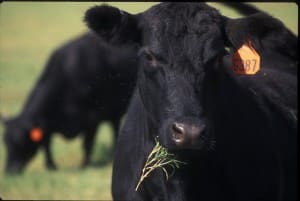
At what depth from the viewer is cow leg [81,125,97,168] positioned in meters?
11.3

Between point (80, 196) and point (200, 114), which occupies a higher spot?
point (200, 114)

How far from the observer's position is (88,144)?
11930mm

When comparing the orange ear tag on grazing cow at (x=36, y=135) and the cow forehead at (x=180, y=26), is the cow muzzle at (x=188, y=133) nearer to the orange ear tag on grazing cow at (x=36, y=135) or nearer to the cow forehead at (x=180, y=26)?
the cow forehead at (x=180, y=26)

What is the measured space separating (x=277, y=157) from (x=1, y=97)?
438 inches

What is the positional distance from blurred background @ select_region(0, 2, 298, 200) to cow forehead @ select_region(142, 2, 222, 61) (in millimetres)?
536

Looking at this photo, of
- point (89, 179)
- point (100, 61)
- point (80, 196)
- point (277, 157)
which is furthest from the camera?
point (100, 61)

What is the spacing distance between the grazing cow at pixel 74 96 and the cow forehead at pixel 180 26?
23.8ft

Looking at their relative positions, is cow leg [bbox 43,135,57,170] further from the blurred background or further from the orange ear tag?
the orange ear tag

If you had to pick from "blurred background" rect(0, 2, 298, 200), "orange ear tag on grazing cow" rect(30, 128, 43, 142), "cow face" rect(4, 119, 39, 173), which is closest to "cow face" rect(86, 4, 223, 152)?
"blurred background" rect(0, 2, 298, 200)

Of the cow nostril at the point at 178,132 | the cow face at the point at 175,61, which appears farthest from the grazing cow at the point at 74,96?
the cow nostril at the point at 178,132

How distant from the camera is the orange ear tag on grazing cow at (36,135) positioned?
12.2 metres

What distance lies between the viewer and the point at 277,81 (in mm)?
6305

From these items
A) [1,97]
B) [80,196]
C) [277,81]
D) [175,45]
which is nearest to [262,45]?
[175,45]

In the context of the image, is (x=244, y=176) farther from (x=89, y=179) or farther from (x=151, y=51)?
(x=89, y=179)
